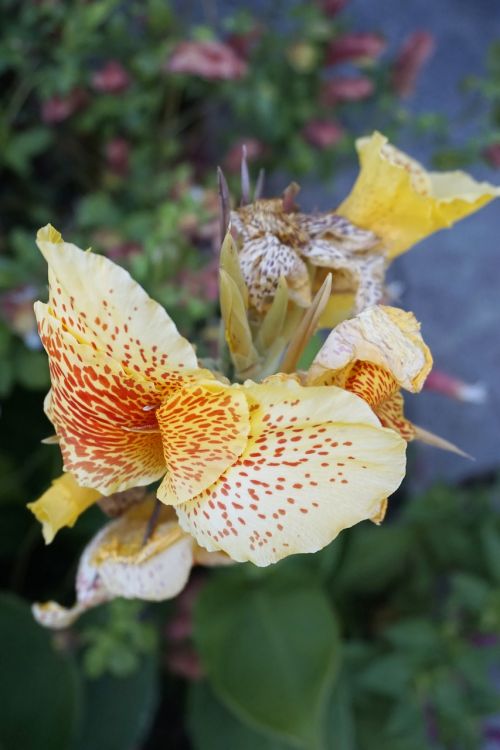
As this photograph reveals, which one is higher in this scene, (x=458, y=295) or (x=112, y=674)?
(x=458, y=295)

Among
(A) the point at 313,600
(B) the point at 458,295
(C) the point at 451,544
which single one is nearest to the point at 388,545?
(C) the point at 451,544

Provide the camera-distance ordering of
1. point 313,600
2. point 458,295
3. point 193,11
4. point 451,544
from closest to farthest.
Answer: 1. point 313,600
2. point 451,544
3. point 193,11
4. point 458,295

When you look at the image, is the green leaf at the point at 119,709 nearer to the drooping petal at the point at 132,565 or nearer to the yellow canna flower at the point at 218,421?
the drooping petal at the point at 132,565

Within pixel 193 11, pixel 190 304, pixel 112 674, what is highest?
pixel 193 11

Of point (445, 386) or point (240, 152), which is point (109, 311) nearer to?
point (445, 386)

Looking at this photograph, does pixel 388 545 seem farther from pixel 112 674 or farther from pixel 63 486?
pixel 63 486

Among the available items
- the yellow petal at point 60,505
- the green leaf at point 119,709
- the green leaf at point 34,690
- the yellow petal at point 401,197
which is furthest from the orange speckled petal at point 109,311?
the green leaf at point 119,709

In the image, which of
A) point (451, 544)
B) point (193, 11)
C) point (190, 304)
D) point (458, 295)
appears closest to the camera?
point (190, 304)
